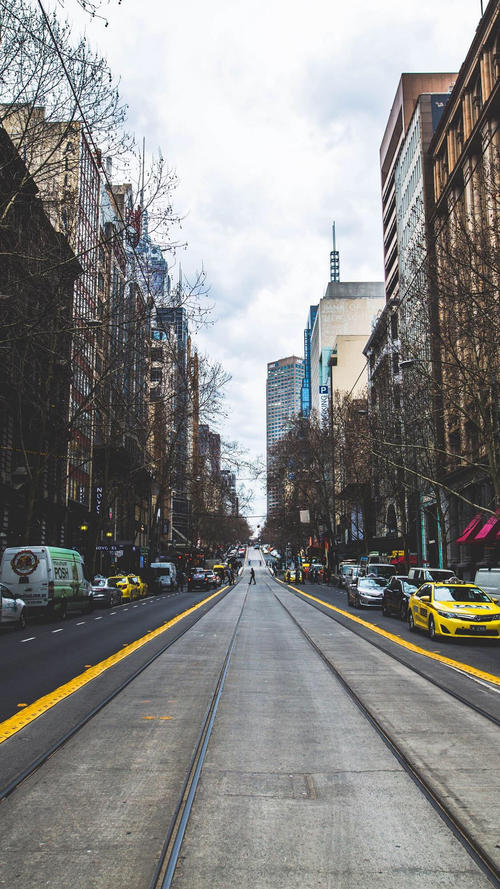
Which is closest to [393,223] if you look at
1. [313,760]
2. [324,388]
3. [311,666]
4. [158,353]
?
[158,353]

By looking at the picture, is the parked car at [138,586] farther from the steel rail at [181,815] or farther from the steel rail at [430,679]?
the steel rail at [181,815]

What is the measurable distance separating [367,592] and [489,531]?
7.03m

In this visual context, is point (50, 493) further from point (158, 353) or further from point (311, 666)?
point (311, 666)

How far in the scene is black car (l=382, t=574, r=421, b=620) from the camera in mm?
25547

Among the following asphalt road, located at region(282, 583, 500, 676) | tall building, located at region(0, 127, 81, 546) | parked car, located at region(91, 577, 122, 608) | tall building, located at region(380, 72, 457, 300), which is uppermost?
tall building, located at region(380, 72, 457, 300)

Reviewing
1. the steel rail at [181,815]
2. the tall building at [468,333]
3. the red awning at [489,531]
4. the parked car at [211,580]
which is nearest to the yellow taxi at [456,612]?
the tall building at [468,333]

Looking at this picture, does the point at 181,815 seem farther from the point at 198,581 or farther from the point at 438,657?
the point at 198,581

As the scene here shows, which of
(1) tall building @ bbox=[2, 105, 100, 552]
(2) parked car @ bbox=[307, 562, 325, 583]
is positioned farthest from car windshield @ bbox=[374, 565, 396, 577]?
(2) parked car @ bbox=[307, 562, 325, 583]

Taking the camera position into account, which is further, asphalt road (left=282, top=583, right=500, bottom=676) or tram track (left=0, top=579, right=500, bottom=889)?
asphalt road (left=282, top=583, right=500, bottom=676)

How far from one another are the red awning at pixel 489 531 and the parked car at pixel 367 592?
536 cm

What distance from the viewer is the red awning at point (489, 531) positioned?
112 ft

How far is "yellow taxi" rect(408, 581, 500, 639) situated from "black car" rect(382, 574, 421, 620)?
5.22m

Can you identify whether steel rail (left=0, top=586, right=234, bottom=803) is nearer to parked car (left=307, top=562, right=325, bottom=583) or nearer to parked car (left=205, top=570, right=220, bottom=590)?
parked car (left=205, top=570, right=220, bottom=590)

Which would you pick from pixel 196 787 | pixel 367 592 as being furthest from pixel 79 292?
pixel 196 787
